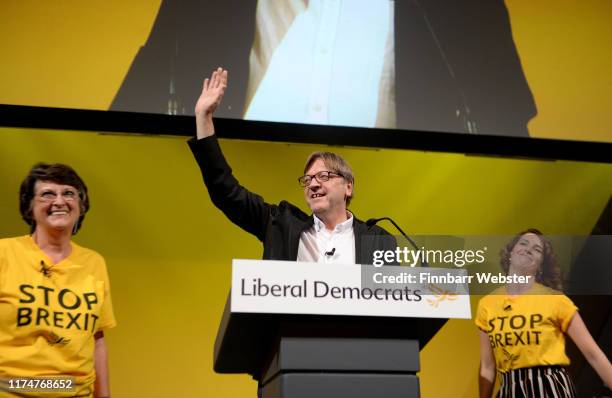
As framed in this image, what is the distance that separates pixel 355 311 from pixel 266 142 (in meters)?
2.93

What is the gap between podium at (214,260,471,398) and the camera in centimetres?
155

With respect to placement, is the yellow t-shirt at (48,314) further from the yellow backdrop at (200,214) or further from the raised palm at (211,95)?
the yellow backdrop at (200,214)

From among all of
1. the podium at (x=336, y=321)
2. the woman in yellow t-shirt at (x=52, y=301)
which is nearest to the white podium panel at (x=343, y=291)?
the podium at (x=336, y=321)

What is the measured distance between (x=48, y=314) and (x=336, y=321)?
99 centimetres

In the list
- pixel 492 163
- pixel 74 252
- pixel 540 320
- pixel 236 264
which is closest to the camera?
A: pixel 236 264

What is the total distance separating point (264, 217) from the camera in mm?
2621

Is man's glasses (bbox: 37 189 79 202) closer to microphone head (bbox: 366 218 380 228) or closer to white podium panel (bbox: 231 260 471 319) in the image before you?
microphone head (bbox: 366 218 380 228)

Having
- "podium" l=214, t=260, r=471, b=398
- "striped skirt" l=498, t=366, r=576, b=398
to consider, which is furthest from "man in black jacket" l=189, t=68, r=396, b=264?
"striped skirt" l=498, t=366, r=576, b=398

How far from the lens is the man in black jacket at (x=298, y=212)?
7.89 ft

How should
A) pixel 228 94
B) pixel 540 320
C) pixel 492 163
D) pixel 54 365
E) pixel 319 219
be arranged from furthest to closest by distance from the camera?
pixel 492 163 → pixel 228 94 → pixel 540 320 → pixel 319 219 → pixel 54 365

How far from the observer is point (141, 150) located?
4.22 m

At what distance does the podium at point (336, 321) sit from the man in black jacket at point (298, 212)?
2.27 feet

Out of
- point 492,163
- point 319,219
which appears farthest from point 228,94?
point 492,163

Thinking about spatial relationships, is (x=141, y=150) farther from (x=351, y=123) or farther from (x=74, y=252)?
(x=74, y=252)
